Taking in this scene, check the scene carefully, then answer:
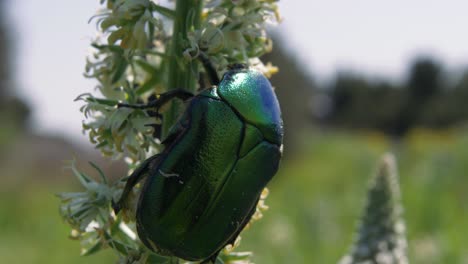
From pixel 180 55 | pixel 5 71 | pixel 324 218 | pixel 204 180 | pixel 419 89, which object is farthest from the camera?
pixel 419 89

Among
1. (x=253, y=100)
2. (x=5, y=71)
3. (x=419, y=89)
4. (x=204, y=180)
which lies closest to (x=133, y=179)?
(x=204, y=180)

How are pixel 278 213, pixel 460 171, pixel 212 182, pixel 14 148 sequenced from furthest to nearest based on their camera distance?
pixel 14 148, pixel 460 171, pixel 278 213, pixel 212 182

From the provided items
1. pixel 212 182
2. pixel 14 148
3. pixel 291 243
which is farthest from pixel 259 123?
pixel 14 148

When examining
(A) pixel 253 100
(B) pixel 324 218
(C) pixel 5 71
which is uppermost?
(A) pixel 253 100

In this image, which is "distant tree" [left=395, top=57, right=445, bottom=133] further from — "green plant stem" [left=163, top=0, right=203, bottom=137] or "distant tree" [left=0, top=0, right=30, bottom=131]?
"green plant stem" [left=163, top=0, right=203, bottom=137]

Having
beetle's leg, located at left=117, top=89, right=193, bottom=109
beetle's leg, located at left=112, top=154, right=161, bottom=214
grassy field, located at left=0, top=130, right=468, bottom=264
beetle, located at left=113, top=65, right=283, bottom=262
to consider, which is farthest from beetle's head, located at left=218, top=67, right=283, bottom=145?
grassy field, located at left=0, top=130, right=468, bottom=264

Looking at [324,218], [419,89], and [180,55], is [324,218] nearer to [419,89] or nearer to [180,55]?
[180,55]

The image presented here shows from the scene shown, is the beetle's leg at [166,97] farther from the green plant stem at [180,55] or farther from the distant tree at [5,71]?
the distant tree at [5,71]

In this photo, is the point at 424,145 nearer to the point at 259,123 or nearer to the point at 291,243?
the point at 291,243
